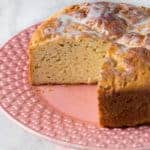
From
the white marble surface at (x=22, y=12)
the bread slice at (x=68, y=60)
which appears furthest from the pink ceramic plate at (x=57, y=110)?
the white marble surface at (x=22, y=12)

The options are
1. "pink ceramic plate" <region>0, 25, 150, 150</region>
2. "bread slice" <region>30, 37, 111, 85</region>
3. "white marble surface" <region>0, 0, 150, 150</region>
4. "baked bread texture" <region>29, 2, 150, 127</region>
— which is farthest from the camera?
"white marble surface" <region>0, 0, 150, 150</region>

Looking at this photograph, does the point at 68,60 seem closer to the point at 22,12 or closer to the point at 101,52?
the point at 101,52

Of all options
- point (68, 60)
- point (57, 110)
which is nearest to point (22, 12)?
point (68, 60)

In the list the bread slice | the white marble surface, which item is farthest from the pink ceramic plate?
the white marble surface

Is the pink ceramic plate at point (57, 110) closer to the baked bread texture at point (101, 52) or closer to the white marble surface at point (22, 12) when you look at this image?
the baked bread texture at point (101, 52)

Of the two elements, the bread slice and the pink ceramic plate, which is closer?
the pink ceramic plate

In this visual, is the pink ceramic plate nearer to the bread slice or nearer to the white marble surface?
the bread slice
